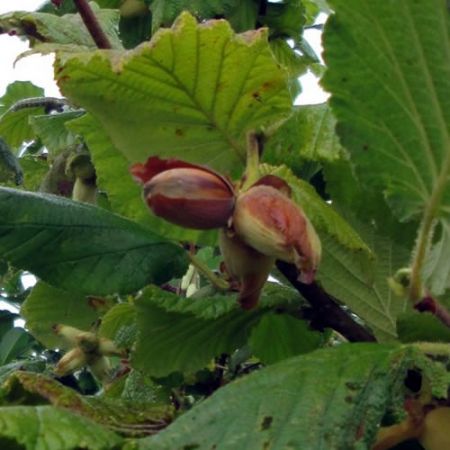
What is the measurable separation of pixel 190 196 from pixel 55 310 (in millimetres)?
708

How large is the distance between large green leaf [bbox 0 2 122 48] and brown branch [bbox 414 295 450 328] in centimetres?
55

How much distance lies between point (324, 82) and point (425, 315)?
23cm

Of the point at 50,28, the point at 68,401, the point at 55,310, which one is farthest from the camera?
the point at 55,310

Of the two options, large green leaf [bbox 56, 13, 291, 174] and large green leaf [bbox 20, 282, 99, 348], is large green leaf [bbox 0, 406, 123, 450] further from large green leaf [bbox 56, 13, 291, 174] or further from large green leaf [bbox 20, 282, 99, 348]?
large green leaf [bbox 20, 282, 99, 348]

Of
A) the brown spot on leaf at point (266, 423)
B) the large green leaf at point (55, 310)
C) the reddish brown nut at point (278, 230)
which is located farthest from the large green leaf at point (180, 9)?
the brown spot on leaf at point (266, 423)

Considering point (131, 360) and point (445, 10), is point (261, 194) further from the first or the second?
point (131, 360)

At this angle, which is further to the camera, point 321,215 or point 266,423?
point 321,215

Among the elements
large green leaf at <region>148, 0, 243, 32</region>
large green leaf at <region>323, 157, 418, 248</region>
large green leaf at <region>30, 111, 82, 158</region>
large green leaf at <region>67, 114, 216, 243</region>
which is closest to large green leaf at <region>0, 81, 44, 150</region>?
large green leaf at <region>30, 111, 82, 158</region>

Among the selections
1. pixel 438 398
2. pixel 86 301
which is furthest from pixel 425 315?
pixel 86 301

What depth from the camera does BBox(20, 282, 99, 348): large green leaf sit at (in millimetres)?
1552

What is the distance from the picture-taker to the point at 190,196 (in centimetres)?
92

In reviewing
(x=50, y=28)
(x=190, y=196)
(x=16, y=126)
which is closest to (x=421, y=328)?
(x=190, y=196)

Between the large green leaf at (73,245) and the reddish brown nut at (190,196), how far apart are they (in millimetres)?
213

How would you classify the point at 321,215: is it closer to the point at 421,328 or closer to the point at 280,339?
the point at 421,328
